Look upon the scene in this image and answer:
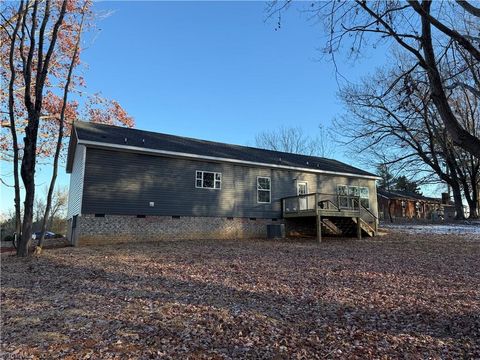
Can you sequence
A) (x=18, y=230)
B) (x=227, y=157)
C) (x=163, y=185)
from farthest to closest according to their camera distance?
1. (x=227, y=157)
2. (x=163, y=185)
3. (x=18, y=230)

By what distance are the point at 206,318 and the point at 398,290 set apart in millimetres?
3961

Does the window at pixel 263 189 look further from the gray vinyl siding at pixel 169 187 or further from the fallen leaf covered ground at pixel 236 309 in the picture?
the fallen leaf covered ground at pixel 236 309

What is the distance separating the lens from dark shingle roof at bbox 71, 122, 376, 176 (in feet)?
50.6

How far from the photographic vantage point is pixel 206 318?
514 cm

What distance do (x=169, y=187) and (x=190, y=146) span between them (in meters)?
2.91

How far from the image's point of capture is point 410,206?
4544 centimetres

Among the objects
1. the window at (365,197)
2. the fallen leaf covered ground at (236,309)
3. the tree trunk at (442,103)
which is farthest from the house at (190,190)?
the tree trunk at (442,103)

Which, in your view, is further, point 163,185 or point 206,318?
point 163,185

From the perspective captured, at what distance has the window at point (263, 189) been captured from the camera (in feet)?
61.0

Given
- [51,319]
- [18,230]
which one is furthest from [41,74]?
[51,319]

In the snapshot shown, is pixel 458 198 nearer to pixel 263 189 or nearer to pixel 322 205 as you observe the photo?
pixel 322 205

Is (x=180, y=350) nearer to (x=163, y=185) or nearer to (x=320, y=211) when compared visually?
(x=163, y=185)

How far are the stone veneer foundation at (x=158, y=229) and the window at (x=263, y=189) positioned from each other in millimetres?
1073

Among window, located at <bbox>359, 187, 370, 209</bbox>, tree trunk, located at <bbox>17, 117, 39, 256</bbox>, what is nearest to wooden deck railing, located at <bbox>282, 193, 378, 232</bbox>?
window, located at <bbox>359, 187, 370, 209</bbox>
